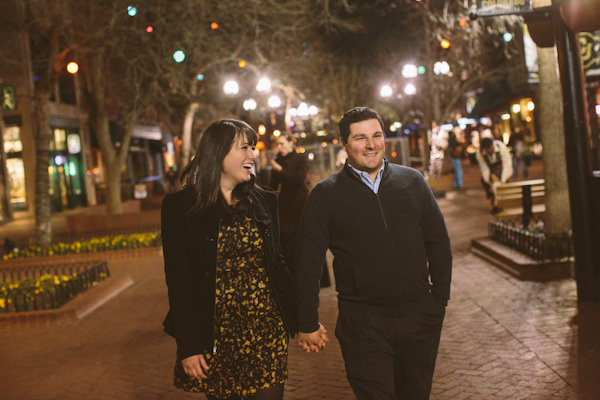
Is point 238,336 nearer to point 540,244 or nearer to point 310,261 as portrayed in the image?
point 310,261

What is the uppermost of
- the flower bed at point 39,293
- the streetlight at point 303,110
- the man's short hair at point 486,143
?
the streetlight at point 303,110

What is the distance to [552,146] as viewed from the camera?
940 cm

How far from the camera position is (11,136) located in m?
30.5

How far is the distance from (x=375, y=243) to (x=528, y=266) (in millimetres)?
5882

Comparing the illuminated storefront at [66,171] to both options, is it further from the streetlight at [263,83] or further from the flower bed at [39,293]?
the flower bed at [39,293]

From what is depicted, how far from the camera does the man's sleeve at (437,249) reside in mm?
3369

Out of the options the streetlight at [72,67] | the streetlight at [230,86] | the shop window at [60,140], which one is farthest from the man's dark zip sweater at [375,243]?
the shop window at [60,140]

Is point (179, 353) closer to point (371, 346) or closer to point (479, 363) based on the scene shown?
point (371, 346)

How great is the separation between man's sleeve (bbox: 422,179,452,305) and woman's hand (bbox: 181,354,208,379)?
118 centimetres


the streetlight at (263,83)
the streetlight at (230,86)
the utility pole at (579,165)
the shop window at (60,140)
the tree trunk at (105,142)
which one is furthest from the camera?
the shop window at (60,140)

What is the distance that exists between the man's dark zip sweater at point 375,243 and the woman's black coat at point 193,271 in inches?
6.7

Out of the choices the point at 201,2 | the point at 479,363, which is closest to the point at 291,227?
the point at 479,363

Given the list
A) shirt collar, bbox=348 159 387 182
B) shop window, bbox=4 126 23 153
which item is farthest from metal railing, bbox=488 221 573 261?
shop window, bbox=4 126 23 153

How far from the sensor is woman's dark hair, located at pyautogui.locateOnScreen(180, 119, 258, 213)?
3.28m
